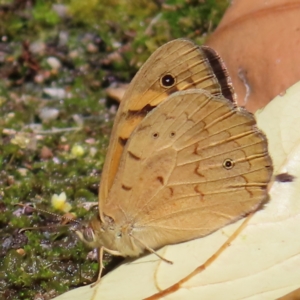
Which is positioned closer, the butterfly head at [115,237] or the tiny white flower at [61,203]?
the butterfly head at [115,237]

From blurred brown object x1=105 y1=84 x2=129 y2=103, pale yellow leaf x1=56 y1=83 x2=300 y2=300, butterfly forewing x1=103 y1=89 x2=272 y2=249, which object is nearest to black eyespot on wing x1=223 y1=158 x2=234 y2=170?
butterfly forewing x1=103 y1=89 x2=272 y2=249

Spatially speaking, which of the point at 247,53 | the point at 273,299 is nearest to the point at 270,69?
the point at 247,53

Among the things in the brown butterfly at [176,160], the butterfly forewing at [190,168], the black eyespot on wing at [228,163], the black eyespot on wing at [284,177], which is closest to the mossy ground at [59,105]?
the brown butterfly at [176,160]

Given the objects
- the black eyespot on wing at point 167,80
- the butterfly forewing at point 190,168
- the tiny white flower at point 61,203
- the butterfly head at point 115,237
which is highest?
the black eyespot on wing at point 167,80

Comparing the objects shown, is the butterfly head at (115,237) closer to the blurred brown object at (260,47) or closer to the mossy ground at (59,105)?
the mossy ground at (59,105)

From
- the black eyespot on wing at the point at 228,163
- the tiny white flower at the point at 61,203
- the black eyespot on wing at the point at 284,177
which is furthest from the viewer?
the tiny white flower at the point at 61,203

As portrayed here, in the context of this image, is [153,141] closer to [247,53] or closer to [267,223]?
[267,223]

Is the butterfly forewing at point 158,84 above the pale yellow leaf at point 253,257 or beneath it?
above
